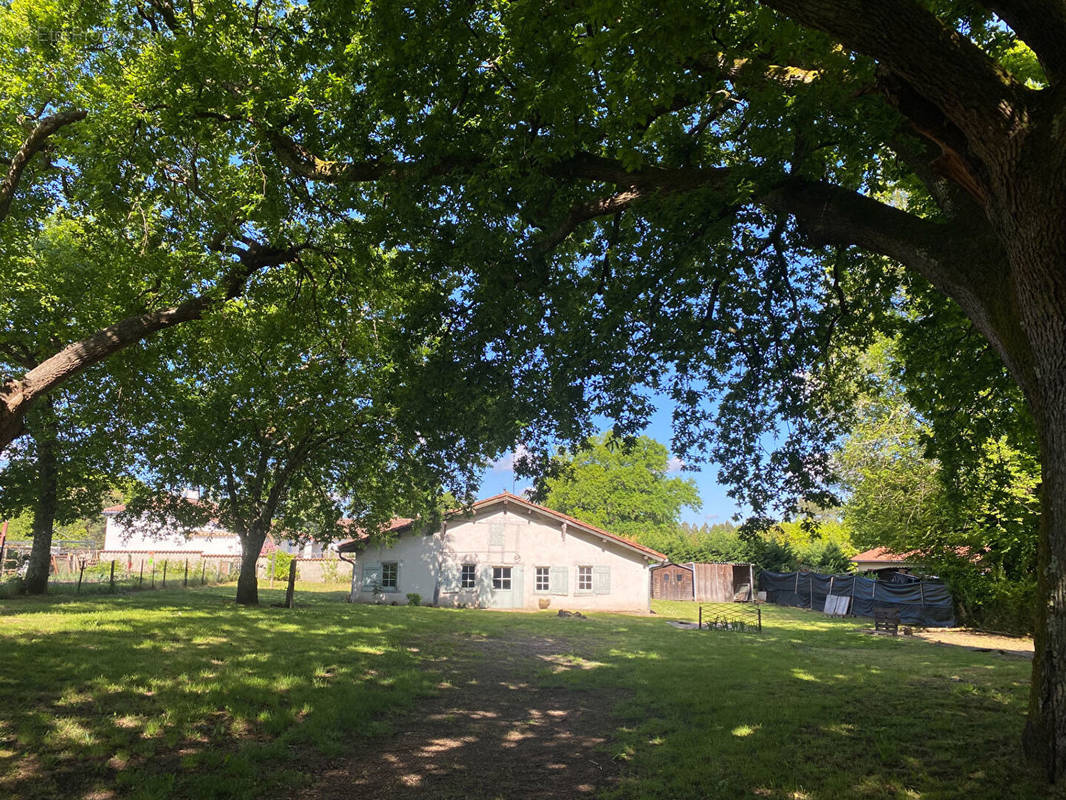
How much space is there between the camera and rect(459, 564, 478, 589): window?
30827 millimetres

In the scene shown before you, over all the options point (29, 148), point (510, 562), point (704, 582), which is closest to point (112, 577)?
point (510, 562)

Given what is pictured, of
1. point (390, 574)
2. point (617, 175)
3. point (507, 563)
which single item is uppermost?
point (617, 175)

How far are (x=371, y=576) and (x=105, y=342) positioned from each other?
24.1 meters

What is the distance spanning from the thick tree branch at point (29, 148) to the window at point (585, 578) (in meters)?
27.1

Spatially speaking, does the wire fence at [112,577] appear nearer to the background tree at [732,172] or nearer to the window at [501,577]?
the window at [501,577]

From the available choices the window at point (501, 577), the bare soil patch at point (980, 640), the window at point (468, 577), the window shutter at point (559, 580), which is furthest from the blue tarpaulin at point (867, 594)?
the window at point (468, 577)

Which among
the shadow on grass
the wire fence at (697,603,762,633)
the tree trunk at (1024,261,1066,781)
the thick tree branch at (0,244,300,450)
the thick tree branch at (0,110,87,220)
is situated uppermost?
the thick tree branch at (0,110,87,220)

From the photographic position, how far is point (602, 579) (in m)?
31.4

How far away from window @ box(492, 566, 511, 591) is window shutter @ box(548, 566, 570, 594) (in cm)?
212

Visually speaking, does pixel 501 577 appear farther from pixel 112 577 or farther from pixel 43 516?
pixel 43 516

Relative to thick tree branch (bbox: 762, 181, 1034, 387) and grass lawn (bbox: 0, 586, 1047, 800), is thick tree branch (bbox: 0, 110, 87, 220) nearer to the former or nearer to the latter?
grass lawn (bbox: 0, 586, 1047, 800)

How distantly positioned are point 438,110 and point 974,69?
588 cm

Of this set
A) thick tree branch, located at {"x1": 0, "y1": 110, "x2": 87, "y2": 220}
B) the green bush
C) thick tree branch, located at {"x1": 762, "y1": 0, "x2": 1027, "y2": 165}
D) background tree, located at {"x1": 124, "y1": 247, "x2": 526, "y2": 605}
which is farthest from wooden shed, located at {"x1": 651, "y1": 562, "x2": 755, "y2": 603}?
thick tree branch, located at {"x1": 762, "y1": 0, "x2": 1027, "y2": 165}

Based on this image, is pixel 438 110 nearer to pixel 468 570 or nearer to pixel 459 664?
pixel 459 664
